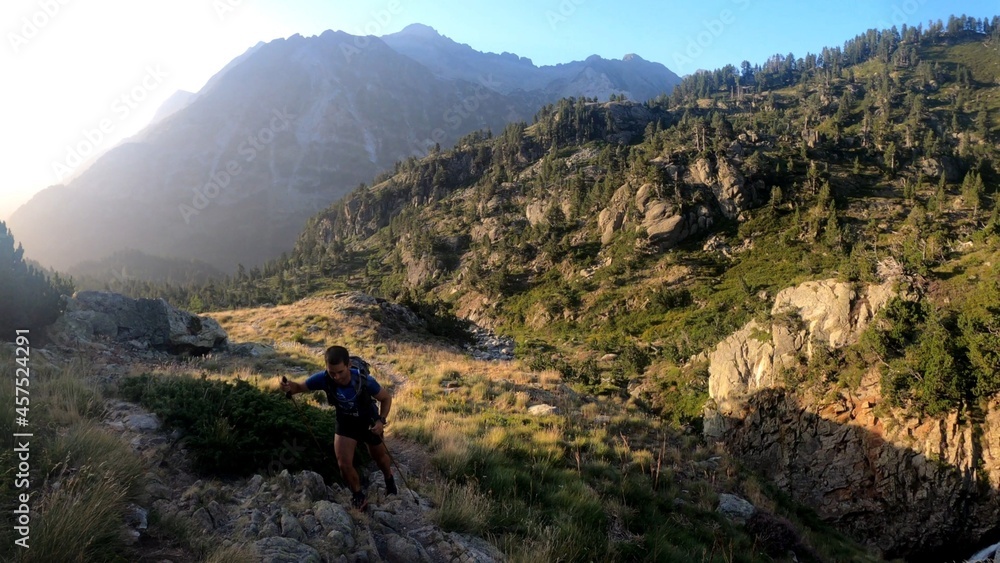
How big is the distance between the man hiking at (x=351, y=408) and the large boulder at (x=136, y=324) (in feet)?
42.7

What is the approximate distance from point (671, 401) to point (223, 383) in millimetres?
20064

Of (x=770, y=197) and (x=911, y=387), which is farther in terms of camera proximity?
(x=770, y=197)

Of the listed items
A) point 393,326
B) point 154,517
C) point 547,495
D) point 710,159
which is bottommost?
point 393,326

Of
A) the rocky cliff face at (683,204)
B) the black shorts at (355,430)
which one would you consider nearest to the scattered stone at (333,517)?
the black shorts at (355,430)

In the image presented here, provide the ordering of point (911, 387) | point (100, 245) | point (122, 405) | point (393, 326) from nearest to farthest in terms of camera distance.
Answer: point (122, 405), point (911, 387), point (393, 326), point (100, 245)

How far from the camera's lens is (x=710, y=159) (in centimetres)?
5556

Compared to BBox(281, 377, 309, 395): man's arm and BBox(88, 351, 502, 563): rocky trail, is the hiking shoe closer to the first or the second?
BBox(88, 351, 502, 563): rocky trail

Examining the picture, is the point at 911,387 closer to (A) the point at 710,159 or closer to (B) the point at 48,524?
(B) the point at 48,524

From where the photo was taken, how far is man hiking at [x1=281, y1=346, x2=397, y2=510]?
18.1ft

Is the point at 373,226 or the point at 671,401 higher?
the point at 373,226

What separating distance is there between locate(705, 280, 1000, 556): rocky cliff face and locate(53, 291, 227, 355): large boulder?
21289mm

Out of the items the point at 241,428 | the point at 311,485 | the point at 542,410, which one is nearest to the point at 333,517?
the point at 311,485

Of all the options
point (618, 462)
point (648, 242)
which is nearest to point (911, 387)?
point (618, 462)

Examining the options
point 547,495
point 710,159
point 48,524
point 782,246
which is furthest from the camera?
point 710,159
